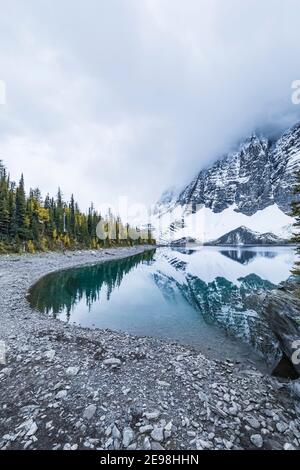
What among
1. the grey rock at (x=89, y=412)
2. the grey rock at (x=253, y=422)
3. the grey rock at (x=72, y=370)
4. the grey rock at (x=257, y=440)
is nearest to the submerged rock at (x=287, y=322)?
the grey rock at (x=253, y=422)

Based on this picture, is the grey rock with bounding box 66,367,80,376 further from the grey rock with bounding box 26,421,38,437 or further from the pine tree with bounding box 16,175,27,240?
the pine tree with bounding box 16,175,27,240

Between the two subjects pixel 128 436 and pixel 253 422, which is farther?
pixel 253 422

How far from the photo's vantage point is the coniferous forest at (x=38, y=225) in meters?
48.0

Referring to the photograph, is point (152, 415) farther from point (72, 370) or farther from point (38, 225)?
point (38, 225)

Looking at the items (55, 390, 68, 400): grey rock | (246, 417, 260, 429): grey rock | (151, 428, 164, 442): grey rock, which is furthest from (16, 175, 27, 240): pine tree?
(246, 417, 260, 429): grey rock

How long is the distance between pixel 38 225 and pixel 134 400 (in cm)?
6084

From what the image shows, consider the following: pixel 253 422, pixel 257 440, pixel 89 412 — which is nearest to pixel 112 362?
pixel 89 412

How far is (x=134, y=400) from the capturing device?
6.08m

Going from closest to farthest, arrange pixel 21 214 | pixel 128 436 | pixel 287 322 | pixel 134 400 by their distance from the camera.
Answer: pixel 128 436, pixel 134 400, pixel 287 322, pixel 21 214

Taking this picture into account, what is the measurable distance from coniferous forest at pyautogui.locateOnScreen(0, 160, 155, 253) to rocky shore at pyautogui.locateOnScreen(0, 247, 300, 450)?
42.6 m

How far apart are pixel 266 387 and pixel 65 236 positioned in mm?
69005

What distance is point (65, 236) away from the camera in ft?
223

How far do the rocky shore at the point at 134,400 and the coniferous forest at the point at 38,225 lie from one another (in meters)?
42.6

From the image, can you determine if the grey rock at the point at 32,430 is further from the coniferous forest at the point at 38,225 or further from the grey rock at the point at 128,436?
the coniferous forest at the point at 38,225
